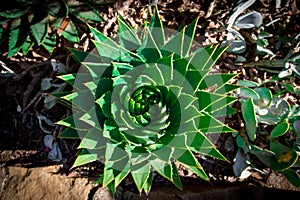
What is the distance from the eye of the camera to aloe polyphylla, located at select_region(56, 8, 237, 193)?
1.37 meters

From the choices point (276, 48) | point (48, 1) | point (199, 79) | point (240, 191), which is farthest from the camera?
point (276, 48)

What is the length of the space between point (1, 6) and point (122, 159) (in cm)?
103

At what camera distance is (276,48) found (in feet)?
7.28

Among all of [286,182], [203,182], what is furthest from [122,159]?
[286,182]

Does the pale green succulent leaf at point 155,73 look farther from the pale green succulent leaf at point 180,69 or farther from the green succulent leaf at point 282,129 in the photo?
the green succulent leaf at point 282,129

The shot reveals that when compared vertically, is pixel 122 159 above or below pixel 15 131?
above

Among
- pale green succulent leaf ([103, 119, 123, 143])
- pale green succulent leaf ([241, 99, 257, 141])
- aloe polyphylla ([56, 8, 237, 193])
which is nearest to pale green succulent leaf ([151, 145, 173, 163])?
aloe polyphylla ([56, 8, 237, 193])

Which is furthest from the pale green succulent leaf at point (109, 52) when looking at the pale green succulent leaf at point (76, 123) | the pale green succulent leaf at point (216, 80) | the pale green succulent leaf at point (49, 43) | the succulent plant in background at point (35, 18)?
the pale green succulent leaf at point (49, 43)

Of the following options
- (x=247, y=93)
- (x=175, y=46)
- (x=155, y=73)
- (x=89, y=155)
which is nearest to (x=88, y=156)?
(x=89, y=155)

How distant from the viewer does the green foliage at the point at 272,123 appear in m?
1.86

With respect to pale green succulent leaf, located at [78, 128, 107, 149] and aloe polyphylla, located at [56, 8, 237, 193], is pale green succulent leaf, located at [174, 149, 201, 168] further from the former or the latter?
pale green succulent leaf, located at [78, 128, 107, 149]

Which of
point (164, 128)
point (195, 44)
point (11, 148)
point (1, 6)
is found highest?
point (1, 6)

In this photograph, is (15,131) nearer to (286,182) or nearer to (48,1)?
(48,1)

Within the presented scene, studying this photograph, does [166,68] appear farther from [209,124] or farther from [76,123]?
[76,123]
